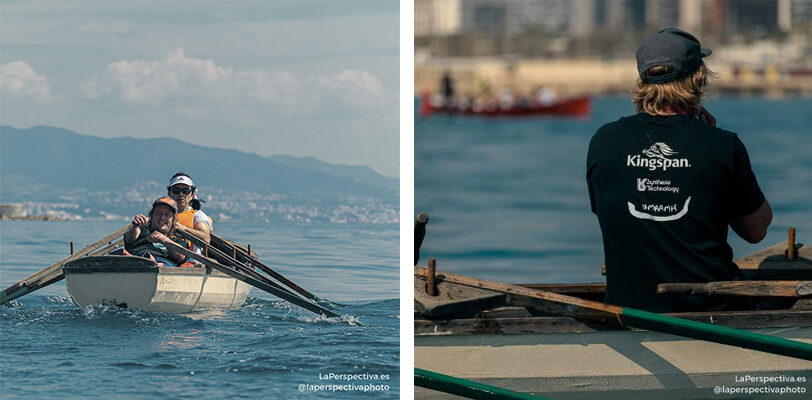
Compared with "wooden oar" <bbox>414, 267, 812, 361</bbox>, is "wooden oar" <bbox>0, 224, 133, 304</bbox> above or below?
above

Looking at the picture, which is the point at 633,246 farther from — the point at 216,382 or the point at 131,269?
the point at 131,269

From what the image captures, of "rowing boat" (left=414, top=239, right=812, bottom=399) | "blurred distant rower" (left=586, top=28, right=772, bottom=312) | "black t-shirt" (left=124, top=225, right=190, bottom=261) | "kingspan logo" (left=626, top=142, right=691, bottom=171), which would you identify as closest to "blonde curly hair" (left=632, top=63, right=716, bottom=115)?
"blurred distant rower" (left=586, top=28, right=772, bottom=312)

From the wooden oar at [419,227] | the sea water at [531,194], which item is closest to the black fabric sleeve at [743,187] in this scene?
the wooden oar at [419,227]

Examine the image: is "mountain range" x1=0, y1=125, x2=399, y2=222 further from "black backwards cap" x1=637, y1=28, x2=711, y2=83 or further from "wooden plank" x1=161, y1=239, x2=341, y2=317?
"black backwards cap" x1=637, y1=28, x2=711, y2=83

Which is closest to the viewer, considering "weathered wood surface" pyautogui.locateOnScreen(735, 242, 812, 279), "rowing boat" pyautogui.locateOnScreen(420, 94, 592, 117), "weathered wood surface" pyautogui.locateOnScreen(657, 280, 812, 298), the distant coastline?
the distant coastline

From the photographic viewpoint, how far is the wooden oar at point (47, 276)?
15.6 feet

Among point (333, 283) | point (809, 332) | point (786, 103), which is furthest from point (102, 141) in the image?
point (786, 103)

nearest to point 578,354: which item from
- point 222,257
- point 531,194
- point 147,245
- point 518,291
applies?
point 518,291

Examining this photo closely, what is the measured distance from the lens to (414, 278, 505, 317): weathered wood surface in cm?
545

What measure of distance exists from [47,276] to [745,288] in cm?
325

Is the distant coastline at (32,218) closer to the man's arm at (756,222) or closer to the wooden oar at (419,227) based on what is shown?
the wooden oar at (419,227)

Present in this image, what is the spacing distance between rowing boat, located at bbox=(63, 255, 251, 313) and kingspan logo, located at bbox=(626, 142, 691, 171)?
205cm

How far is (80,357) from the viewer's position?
4426 mm

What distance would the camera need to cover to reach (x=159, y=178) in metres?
5.16
